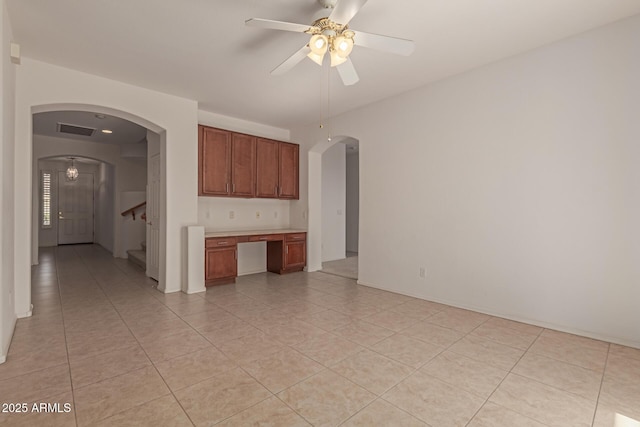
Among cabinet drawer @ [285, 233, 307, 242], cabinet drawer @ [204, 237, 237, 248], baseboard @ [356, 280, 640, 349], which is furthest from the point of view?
cabinet drawer @ [285, 233, 307, 242]

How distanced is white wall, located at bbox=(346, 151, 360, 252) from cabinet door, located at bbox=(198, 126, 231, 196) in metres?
4.84

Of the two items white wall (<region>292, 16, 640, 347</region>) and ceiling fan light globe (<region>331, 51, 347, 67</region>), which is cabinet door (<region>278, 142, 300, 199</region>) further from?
ceiling fan light globe (<region>331, 51, 347, 67</region>)

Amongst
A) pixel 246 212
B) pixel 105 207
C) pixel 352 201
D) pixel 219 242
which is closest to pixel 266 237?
pixel 219 242

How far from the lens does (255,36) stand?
9.41 ft

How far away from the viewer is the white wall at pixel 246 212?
5238 millimetres

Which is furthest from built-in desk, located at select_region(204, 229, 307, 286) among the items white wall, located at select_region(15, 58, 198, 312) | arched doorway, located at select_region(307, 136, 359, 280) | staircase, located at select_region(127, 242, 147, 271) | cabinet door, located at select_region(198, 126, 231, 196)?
staircase, located at select_region(127, 242, 147, 271)

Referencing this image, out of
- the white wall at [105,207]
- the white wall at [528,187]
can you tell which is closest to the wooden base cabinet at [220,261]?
the white wall at [528,187]

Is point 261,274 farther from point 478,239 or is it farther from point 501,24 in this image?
point 501,24

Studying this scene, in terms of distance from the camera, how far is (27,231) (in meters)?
3.28

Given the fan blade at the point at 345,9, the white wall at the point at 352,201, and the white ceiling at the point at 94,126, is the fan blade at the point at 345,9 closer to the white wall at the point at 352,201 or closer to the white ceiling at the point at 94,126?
the white ceiling at the point at 94,126

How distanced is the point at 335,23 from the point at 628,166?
2.84 m

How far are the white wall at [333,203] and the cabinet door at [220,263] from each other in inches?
106

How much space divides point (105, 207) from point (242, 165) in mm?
6457

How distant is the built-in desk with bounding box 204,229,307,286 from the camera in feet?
15.1
